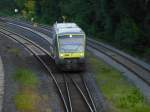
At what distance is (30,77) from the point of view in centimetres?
3631

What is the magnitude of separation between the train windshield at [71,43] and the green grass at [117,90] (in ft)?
7.60

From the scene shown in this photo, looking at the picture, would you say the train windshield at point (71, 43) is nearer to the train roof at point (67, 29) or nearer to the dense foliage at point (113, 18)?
the train roof at point (67, 29)

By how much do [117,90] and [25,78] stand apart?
7.33 meters

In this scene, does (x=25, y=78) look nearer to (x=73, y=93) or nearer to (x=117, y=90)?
(x=73, y=93)

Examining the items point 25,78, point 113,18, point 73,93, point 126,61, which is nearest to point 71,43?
point 25,78

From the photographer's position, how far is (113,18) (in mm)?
60750

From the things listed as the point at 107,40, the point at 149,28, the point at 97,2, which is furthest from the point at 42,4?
the point at 149,28

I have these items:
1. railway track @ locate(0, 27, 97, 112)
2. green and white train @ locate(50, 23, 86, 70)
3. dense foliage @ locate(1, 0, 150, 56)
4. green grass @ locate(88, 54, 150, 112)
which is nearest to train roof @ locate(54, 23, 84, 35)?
green and white train @ locate(50, 23, 86, 70)

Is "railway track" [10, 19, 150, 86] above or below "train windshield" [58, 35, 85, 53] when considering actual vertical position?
below

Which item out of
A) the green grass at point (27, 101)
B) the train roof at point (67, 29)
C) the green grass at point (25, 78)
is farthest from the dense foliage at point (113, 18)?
the green grass at point (27, 101)

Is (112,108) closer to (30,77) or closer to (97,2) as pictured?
(30,77)

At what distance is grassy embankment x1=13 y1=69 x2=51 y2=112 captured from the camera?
28344 millimetres

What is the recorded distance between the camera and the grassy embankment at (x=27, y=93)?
2834 centimetres

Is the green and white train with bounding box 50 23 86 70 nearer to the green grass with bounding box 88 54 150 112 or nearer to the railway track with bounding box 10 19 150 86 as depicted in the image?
the green grass with bounding box 88 54 150 112
